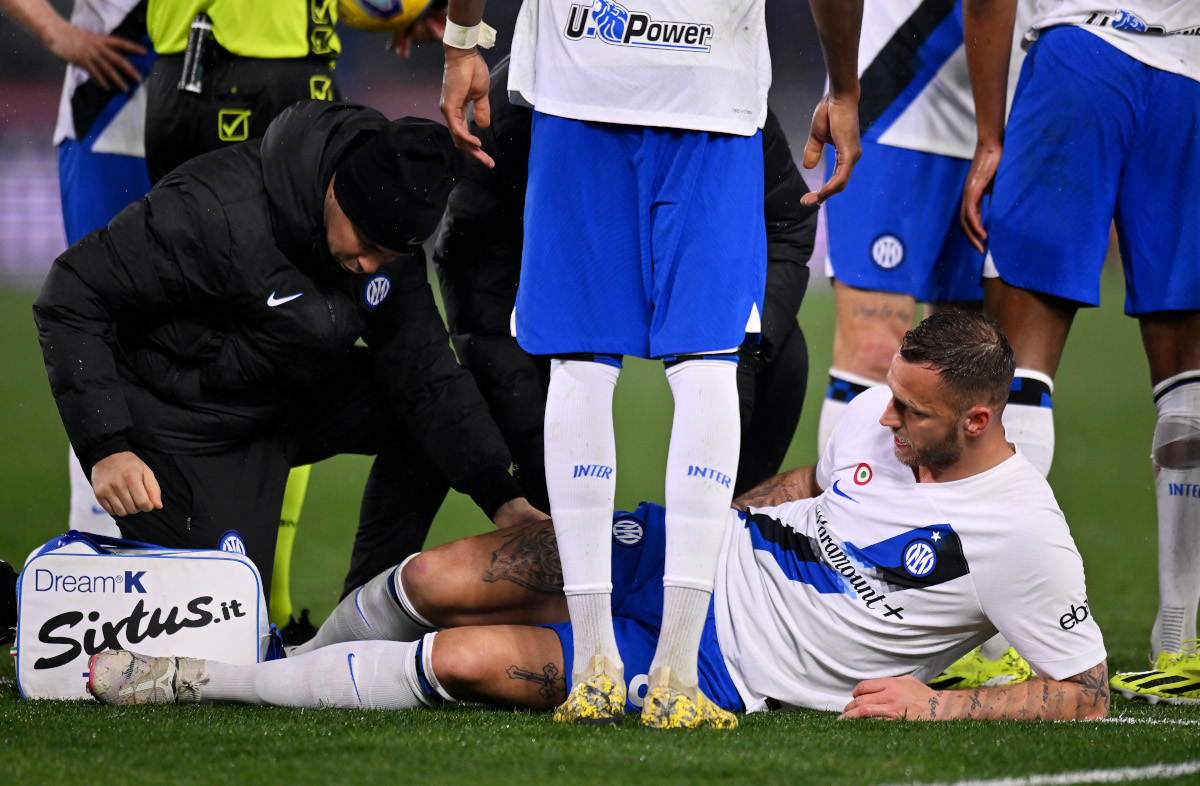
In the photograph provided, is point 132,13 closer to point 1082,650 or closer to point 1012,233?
point 1012,233

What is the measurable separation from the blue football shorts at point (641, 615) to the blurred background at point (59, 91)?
7.77 feet

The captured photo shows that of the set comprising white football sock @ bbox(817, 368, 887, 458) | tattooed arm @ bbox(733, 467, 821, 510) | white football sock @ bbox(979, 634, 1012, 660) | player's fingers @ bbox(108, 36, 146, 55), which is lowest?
white football sock @ bbox(979, 634, 1012, 660)

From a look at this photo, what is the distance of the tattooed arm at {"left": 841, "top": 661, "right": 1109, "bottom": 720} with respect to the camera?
203 cm

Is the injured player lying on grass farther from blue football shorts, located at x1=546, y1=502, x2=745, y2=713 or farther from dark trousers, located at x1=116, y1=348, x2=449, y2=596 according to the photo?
dark trousers, located at x1=116, y1=348, x2=449, y2=596

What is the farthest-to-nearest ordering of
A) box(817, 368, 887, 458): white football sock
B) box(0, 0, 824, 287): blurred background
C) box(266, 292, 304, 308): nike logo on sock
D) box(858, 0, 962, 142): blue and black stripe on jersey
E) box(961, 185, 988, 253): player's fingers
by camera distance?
box(0, 0, 824, 287): blurred background
box(858, 0, 962, 142): blue and black stripe on jersey
box(817, 368, 887, 458): white football sock
box(961, 185, 988, 253): player's fingers
box(266, 292, 304, 308): nike logo on sock

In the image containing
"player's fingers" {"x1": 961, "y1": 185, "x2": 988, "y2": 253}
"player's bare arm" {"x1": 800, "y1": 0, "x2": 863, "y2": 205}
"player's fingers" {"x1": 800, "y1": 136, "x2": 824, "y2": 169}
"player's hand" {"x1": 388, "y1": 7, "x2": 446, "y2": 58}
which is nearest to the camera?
"player's bare arm" {"x1": 800, "y1": 0, "x2": 863, "y2": 205}

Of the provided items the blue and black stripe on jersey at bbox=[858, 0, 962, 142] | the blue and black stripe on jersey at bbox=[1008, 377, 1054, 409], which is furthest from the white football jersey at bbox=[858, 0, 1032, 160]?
the blue and black stripe on jersey at bbox=[1008, 377, 1054, 409]

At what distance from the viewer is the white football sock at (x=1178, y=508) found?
266 centimetres

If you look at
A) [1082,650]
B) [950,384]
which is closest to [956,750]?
[1082,650]

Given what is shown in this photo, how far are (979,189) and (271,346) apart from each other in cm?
159

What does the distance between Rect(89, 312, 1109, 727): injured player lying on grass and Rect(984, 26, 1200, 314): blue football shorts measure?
0.70 m

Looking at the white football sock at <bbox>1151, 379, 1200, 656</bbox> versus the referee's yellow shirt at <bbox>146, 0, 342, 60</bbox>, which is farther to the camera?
the referee's yellow shirt at <bbox>146, 0, 342, 60</bbox>

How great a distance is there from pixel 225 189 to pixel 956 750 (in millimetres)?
1699

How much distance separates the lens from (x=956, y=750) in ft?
5.90
